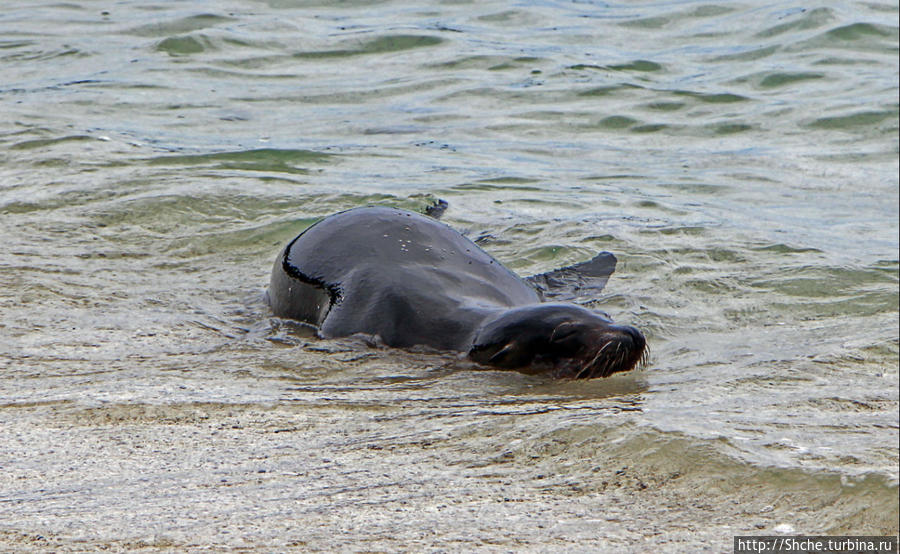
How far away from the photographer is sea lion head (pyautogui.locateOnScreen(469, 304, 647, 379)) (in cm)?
412

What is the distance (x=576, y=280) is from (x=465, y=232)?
126 cm

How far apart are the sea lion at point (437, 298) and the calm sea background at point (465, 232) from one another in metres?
0.10

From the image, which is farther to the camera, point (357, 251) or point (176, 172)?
point (176, 172)

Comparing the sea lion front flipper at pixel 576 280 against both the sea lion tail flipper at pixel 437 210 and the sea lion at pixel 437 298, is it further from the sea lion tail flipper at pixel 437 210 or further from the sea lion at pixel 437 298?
the sea lion tail flipper at pixel 437 210

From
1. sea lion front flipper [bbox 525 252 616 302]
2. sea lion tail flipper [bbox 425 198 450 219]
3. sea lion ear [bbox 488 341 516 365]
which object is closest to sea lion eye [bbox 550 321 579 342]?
sea lion ear [bbox 488 341 516 365]

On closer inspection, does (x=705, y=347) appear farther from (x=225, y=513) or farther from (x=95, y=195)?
(x=95, y=195)

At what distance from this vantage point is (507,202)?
766 cm

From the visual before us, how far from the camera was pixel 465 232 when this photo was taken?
681 cm

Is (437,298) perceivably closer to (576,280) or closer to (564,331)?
(564,331)

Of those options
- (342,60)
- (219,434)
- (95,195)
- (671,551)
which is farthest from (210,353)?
(342,60)

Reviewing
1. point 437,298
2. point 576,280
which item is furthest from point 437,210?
point 437,298

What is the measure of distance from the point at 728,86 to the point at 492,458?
919 centimetres

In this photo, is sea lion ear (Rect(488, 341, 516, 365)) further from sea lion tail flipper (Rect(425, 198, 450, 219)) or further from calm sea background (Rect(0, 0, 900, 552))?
sea lion tail flipper (Rect(425, 198, 450, 219))

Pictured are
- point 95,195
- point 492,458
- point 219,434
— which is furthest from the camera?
point 95,195
